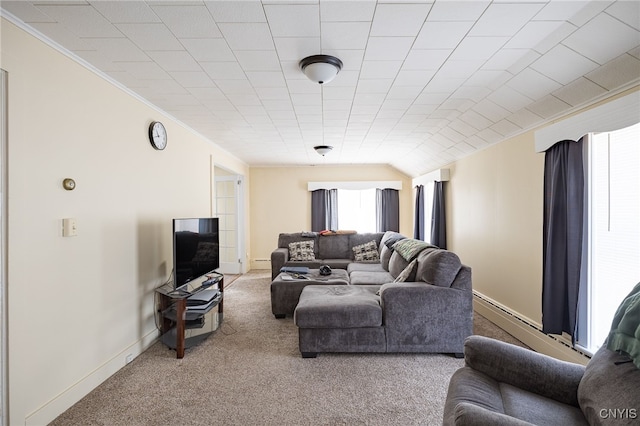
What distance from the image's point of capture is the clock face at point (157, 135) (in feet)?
10.1

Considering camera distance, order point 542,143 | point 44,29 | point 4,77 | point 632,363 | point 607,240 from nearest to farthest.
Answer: point 632,363 < point 4,77 < point 44,29 < point 607,240 < point 542,143

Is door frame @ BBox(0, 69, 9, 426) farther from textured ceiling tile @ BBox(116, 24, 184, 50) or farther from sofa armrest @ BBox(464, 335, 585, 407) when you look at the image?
sofa armrest @ BBox(464, 335, 585, 407)

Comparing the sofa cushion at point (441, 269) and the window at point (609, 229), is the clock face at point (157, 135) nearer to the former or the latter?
the sofa cushion at point (441, 269)

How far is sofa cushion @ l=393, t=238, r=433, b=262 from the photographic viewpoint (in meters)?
3.40

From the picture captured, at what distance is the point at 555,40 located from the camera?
191cm

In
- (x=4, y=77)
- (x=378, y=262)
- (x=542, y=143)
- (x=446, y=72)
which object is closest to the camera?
(x=4, y=77)

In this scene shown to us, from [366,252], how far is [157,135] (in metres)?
3.59

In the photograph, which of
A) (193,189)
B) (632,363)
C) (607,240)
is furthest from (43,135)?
(607,240)

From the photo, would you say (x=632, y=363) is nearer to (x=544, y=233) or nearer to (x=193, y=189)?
(x=544, y=233)

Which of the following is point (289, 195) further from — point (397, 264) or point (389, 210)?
point (397, 264)

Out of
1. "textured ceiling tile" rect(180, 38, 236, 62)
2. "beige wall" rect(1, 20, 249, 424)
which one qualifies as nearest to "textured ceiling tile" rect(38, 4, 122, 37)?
"beige wall" rect(1, 20, 249, 424)

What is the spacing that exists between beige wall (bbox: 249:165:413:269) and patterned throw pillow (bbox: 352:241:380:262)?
183 cm

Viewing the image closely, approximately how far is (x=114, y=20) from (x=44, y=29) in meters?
0.48

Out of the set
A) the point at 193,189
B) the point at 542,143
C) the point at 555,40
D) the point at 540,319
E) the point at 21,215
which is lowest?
the point at 540,319
